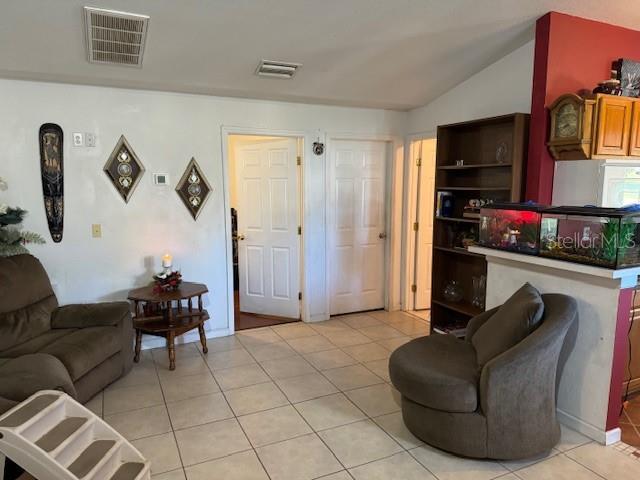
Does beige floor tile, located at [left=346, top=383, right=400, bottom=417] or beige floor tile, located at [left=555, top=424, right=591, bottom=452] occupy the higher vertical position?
beige floor tile, located at [left=555, top=424, right=591, bottom=452]

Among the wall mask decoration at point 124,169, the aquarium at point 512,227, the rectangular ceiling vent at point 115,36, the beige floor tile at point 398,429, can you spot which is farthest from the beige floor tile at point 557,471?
the wall mask decoration at point 124,169

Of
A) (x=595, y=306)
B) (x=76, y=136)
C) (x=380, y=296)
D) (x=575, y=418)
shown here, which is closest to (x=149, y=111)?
(x=76, y=136)

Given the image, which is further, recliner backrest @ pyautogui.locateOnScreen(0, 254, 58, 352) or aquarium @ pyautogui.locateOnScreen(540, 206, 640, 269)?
recliner backrest @ pyautogui.locateOnScreen(0, 254, 58, 352)

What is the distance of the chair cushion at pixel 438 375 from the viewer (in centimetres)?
226

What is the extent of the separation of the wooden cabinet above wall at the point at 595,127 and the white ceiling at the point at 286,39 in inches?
26.9

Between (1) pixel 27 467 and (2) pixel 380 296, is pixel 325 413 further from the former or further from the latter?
(2) pixel 380 296

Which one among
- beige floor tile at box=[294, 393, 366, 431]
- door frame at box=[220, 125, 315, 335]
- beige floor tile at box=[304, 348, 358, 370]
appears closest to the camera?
beige floor tile at box=[294, 393, 366, 431]

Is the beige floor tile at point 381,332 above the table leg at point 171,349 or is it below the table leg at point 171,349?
below

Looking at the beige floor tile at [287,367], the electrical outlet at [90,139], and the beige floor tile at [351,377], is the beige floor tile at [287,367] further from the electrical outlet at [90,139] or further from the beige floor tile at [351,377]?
the electrical outlet at [90,139]

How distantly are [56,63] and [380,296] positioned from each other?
12.5ft

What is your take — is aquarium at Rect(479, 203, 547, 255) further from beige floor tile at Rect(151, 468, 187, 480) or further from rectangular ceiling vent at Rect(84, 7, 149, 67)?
rectangular ceiling vent at Rect(84, 7, 149, 67)

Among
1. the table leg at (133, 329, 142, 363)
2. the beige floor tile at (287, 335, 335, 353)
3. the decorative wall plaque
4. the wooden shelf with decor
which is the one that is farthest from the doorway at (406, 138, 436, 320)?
the table leg at (133, 329, 142, 363)

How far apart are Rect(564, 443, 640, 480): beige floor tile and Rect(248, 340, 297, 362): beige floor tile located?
2.22 m

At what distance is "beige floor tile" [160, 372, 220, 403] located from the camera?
3102 millimetres
